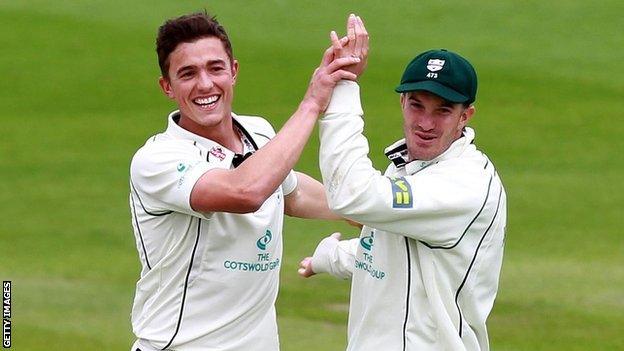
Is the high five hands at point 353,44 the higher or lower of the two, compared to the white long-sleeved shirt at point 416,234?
higher

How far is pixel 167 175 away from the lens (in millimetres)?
6234

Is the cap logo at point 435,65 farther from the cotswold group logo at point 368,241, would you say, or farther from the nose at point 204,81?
the nose at point 204,81

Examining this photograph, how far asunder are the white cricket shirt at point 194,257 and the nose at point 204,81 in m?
0.25

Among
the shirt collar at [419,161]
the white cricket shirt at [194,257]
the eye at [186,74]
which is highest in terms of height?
the eye at [186,74]

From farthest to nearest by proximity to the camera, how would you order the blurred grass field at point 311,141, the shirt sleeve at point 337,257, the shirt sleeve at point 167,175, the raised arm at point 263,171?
the blurred grass field at point 311,141 → the shirt sleeve at point 337,257 → the shirt sleeve at point 167,175 → the raised arm at point 263,171

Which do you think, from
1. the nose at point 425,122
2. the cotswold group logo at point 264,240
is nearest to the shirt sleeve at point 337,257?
the cotswold group logo at point 264,240

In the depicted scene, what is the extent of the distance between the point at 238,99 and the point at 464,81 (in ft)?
42.6

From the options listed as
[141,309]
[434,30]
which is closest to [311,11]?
[434,30]

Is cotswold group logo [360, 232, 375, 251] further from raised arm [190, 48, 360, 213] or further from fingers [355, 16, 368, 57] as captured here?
fingers [355, 16, 368, 57]

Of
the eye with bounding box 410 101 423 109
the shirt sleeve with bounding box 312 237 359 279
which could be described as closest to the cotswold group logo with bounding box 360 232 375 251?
the shirt sleeve with bounding box 312 237 359 279

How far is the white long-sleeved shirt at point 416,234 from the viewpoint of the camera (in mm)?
6090

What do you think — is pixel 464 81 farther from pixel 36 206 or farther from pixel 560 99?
pixel 560 99

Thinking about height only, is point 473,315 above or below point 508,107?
below

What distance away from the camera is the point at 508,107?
60.8 ft
